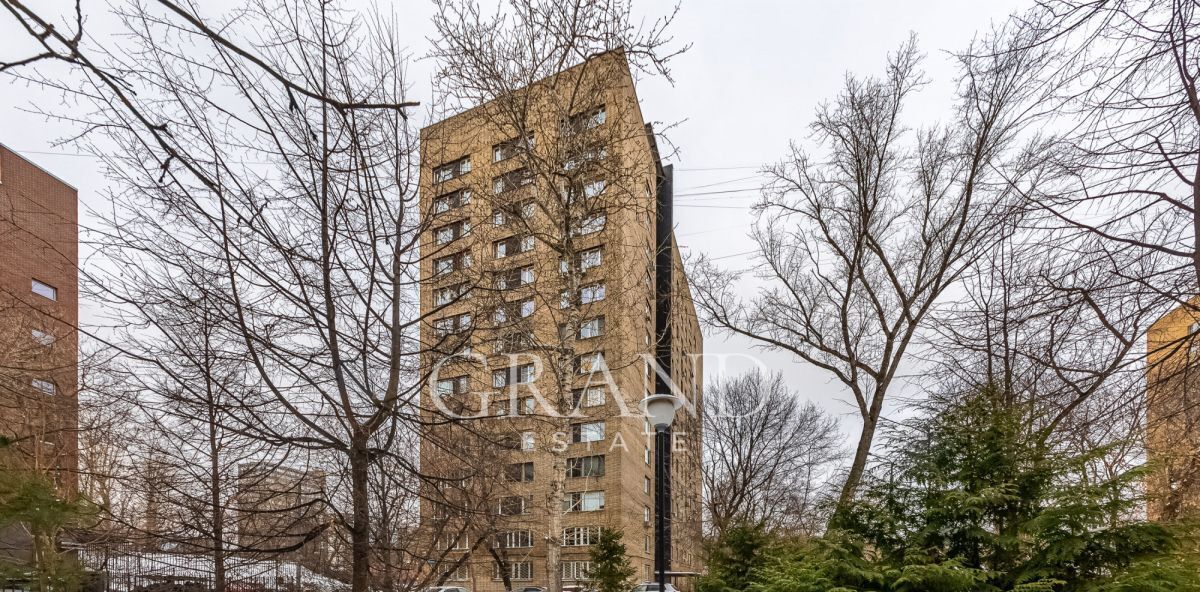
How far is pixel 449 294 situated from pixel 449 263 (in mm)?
260

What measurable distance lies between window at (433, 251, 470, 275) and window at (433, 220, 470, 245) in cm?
12

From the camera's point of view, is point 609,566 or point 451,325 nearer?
point 451,325

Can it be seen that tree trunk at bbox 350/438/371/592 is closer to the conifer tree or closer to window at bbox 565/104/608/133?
window at bbox 565/104/608/133

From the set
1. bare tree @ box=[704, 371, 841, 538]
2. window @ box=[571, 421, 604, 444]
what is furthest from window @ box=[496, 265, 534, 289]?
bare tree @ box=[704, 371, 841, 538]

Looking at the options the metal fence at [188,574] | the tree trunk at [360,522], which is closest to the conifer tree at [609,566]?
the metal fence at [188,574]

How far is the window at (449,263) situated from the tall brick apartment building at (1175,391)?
5061mm

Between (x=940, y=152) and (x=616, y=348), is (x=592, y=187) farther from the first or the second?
(x=940, y=152)

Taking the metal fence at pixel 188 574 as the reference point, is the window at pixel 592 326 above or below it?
above

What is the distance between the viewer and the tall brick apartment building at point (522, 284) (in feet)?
14.7

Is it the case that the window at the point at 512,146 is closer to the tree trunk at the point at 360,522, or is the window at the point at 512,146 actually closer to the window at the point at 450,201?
the window at the point at 450,201

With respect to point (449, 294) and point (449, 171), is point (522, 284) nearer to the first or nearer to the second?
point (449, 294)

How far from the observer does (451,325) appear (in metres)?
4.55

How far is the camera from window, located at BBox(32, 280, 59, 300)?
3627mm

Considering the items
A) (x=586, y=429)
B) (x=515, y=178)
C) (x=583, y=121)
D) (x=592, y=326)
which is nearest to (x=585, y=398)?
(x=592, y=326)
